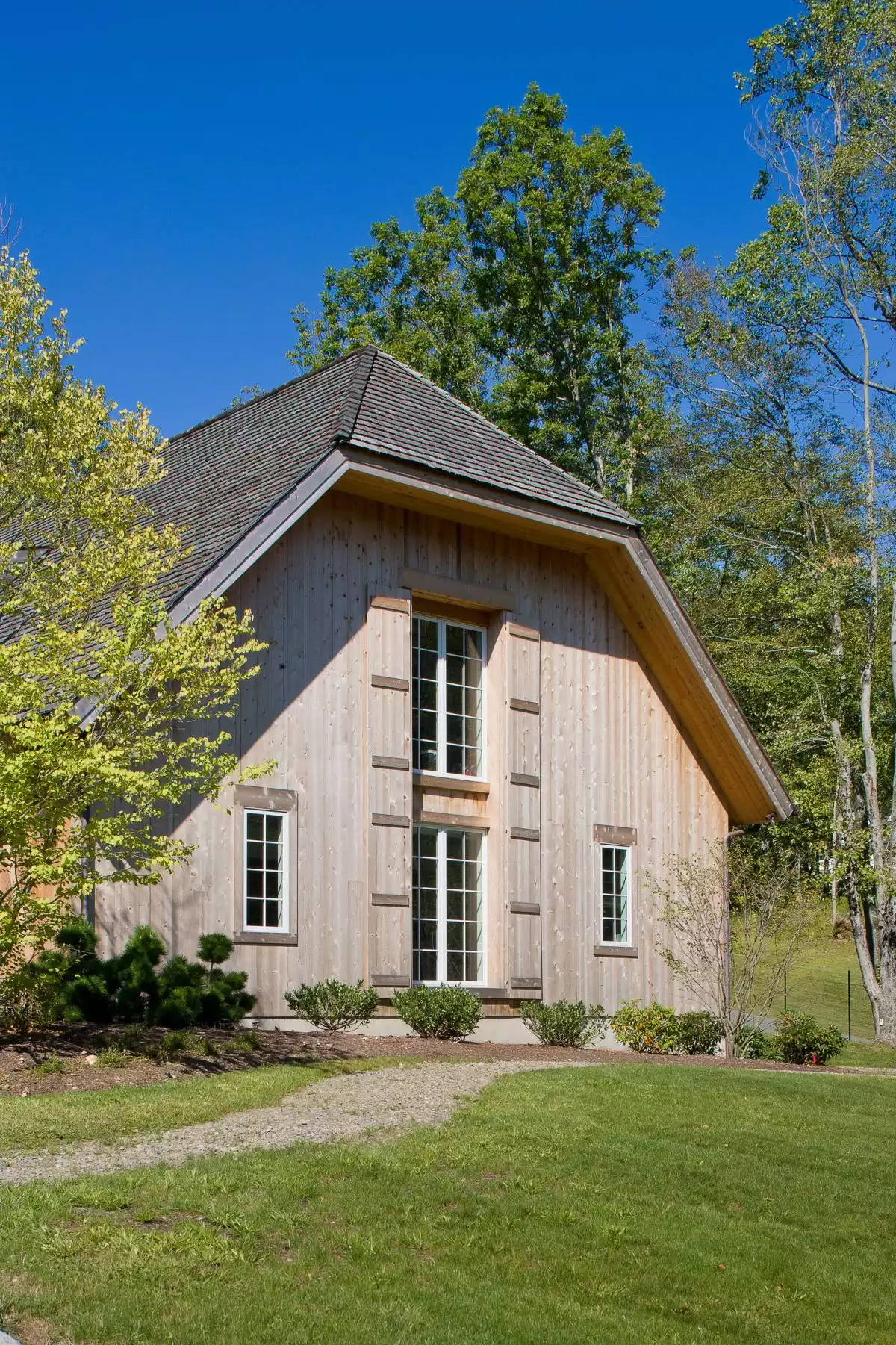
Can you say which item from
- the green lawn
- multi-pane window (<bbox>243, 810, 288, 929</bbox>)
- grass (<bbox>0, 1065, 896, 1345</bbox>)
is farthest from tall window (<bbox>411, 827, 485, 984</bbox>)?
the green lawn

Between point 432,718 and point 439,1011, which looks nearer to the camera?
point 439,1011

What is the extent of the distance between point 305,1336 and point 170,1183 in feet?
6.13

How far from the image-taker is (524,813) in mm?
18203

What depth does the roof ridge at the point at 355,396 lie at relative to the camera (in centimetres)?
1591

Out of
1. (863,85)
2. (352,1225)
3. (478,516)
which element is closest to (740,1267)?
(352,1225)

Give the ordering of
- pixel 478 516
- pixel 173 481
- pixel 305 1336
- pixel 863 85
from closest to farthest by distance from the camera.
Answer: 1. pixel 305 1336
2. pixel 478 516
3. pixel 173 481
4. pixel 863 85

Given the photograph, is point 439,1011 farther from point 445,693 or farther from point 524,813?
point 445,693

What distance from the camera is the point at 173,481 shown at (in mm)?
→ 19375

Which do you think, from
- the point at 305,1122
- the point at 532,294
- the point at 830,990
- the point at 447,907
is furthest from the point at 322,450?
the point at 830,990

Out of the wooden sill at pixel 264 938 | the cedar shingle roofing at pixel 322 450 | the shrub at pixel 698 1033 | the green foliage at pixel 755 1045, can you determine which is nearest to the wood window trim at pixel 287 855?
the wooden sill at pixel 264 938

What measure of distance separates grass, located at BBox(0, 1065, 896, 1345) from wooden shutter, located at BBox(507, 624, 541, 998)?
7691 millimetres

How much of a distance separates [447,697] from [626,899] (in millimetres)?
3888

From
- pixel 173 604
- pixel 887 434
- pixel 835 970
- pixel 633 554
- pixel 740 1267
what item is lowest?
pixel 835 970

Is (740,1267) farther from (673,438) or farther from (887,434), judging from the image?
(673,438)
